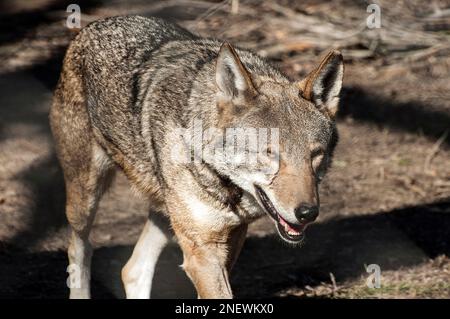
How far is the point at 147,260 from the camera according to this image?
6.18m

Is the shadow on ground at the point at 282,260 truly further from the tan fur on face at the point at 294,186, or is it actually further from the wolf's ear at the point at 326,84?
the tan fur on face at the point at 294,186

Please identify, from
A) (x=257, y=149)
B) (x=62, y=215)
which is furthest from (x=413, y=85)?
(x=257, y=149)

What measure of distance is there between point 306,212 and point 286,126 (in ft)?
1.72

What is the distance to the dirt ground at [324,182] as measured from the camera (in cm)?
659

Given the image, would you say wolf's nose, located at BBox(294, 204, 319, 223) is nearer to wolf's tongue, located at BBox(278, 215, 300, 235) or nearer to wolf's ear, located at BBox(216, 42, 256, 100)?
wolf's tongue, located at BBox(278, 215, 300, 235)

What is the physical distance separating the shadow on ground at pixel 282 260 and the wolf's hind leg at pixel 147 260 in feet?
0.85

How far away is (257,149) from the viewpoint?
4.67 m

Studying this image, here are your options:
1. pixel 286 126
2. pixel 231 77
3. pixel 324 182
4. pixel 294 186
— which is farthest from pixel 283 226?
pixel 324 182

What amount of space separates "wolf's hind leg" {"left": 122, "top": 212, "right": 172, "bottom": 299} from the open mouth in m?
1.55

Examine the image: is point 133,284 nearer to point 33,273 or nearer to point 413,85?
point 33,273

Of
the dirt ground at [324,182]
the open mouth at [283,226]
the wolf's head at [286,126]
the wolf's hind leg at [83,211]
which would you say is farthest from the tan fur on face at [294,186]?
the dirt ground at [324,182]

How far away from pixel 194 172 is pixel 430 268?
2389 mm

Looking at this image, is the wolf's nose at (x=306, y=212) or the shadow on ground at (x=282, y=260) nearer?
the wolf's nose at (x=306, y=212)

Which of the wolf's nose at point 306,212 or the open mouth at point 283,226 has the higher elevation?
the wolf's nose at point 306,212
